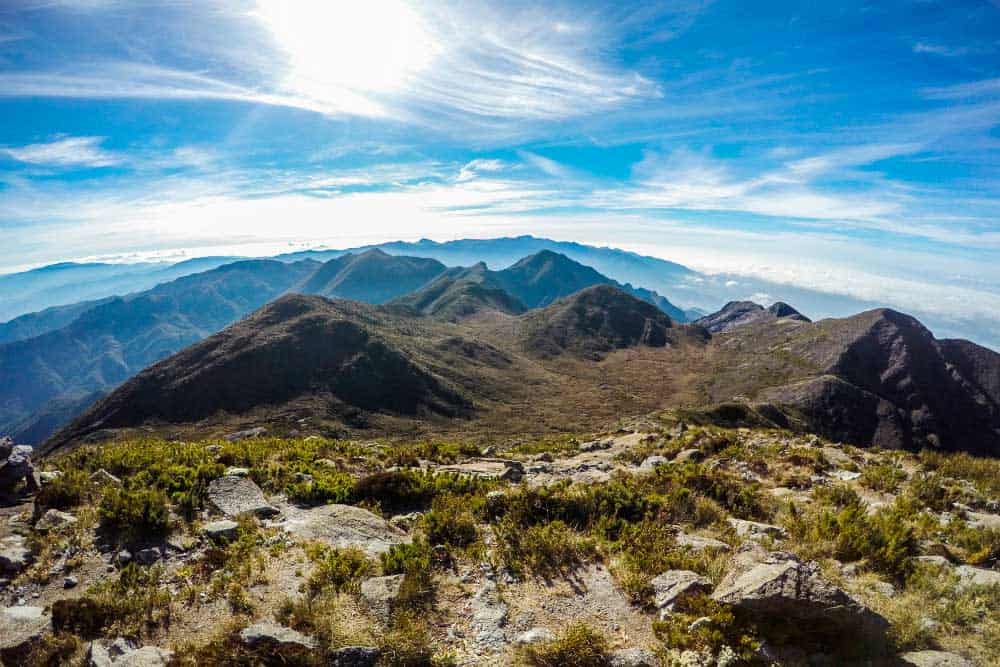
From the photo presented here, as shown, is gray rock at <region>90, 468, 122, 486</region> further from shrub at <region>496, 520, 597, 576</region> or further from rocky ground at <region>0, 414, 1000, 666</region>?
shrub at <region>496, 520, 597, 576</region>

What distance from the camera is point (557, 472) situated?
66.5 feet

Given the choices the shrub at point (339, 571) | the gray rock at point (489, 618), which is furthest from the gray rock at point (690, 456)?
the shrub at point (339, 571)

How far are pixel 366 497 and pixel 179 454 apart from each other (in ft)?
27.8

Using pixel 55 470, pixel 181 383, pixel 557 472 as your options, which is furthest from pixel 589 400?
pixel 55 470

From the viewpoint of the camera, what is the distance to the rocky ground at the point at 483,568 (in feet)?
24.0

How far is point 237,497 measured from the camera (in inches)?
528

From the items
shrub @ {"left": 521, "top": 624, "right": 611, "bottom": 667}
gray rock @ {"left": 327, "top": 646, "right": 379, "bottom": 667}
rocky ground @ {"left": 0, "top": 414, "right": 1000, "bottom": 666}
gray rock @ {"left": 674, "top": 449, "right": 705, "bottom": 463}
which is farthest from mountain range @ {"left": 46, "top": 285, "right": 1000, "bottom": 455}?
gray rock @ {"left": 327, "top": 646, "right": 379, "bottom": 667}

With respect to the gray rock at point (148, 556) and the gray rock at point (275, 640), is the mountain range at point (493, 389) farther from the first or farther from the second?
the gray rock at point (275, 640)

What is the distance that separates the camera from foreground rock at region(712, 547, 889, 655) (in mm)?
7176

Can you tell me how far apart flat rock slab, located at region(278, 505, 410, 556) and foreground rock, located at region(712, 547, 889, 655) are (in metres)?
7.92

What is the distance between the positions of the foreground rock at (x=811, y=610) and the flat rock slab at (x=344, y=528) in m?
7.92

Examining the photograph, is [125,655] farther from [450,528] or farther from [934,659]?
[934,659]

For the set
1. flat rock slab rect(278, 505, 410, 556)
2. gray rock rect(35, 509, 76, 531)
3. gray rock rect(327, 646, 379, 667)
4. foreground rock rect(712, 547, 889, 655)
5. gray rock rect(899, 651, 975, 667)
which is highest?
foreground rock rect(712, 547, 889, 655)

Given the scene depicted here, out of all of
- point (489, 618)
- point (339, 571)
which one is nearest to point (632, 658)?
point (489, 618)
